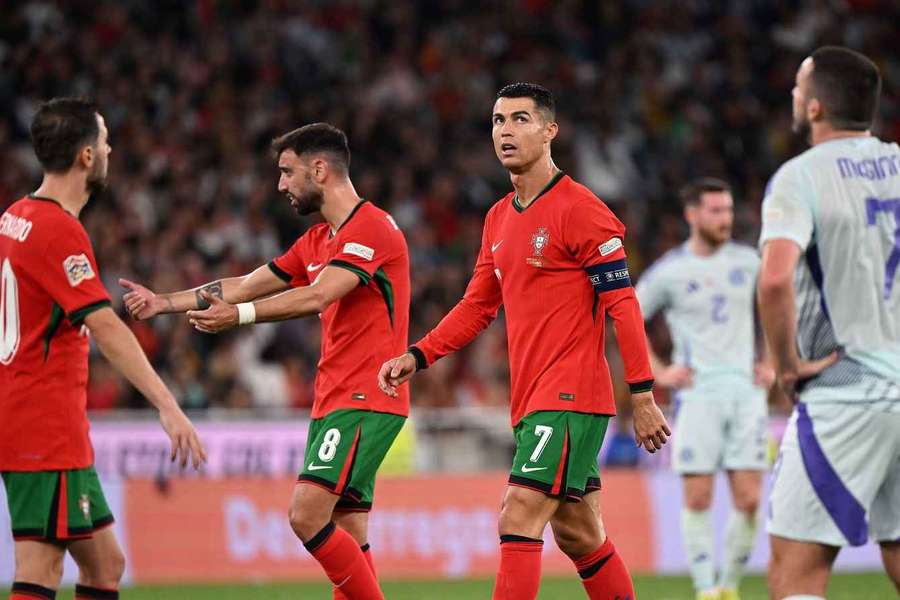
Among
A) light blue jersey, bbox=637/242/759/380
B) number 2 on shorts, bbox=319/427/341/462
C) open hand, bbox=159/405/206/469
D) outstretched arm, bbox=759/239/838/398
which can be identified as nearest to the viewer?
outstretched arm, bbox=759/239/838/398

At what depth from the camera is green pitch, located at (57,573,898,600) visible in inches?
431

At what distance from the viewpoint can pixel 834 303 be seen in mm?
5055

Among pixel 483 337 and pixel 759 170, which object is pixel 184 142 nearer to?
pixel 483 337

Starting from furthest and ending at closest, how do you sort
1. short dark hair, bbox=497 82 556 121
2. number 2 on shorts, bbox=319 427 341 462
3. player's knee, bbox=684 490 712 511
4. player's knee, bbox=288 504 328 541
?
player's knee, bbox=684 490 712 511, number 2 on shorts, bbox=319 427 341 462, player's knee, bbox=288 504 328 541, short dark hair, bbox=497 82 556 121

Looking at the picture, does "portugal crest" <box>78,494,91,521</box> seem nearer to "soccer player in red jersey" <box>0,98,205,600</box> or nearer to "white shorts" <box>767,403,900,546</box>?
"soccer player in red jersey" <box>0,98,205,600</box>

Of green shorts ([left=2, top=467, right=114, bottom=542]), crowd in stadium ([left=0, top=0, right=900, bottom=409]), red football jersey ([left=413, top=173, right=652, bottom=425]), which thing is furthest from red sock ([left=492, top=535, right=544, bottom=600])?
crowd in stadium ([left=0, top=0, right=900, bottom=409])

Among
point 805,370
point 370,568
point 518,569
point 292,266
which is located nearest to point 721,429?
point 370,568

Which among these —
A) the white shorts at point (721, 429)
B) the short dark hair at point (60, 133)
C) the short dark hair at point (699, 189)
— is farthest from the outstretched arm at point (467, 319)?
the short dark hair at point (699, 189)

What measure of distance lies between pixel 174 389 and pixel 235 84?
17.8 feet

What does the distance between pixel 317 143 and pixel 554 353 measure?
6.09ft

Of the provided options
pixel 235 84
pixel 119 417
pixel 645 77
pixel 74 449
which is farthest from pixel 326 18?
pixel 74 449

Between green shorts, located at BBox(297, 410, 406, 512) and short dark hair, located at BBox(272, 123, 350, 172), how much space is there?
1.36 m

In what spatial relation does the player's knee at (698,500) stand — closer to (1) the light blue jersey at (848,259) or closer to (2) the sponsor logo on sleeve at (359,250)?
(2) the sponsor logo on sleeve at (359,250)

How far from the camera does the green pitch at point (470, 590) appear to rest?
35.9 ft
